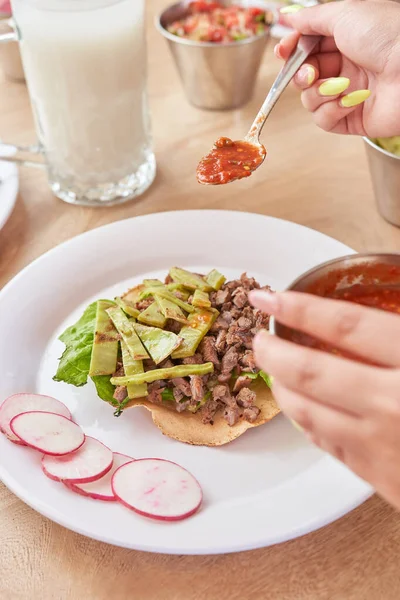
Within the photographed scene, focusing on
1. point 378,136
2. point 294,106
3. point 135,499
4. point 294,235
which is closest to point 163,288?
point 294,235

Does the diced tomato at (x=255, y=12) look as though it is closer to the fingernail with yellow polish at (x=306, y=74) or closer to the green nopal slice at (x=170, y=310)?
the fingernail with yellow polish at (x=306, y=74)

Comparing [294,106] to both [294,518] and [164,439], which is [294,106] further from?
[294,518]

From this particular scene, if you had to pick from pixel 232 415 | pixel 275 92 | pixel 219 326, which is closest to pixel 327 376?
pixel 232 415

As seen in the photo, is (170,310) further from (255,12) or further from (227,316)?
(255,12)

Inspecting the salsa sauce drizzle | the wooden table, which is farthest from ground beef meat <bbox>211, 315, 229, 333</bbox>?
the wooden table

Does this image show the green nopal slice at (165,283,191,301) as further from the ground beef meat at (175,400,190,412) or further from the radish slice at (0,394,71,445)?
the radish slice at (0,394,71,445)

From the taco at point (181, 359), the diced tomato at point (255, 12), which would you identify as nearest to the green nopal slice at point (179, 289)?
the taco at point (181, 359)
